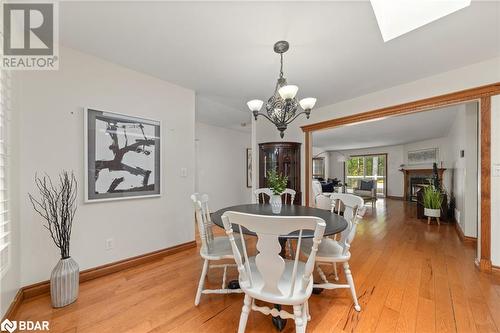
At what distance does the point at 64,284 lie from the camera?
1652 millimetres

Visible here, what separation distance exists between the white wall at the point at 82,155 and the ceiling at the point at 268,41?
0.25 meters

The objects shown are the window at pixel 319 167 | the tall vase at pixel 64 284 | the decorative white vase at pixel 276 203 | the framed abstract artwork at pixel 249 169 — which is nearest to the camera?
the tall vase at pixel 64 284

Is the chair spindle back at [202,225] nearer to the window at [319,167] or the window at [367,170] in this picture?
→ the window at [319,167]

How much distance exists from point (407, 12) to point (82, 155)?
322 centimetres

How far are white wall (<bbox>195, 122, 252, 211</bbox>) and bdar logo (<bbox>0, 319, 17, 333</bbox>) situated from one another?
11.5ft

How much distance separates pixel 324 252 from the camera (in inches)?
→ 67.3

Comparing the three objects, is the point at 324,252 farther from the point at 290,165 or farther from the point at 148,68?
the point at 148,68

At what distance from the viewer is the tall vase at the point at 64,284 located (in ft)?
5.36

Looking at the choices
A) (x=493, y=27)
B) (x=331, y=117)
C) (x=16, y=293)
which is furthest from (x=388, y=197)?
(x=16, y=293)

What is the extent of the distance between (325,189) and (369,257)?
4.04 meters

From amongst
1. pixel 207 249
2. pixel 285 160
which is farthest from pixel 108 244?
pixel 285 160

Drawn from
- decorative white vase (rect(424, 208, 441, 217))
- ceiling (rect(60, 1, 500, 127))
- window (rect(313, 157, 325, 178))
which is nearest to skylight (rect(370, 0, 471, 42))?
ceiling (rect(60, 1, 500, 127))

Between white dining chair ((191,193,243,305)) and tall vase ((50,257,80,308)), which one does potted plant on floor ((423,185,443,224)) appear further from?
tall vase ((50,257,80,308))

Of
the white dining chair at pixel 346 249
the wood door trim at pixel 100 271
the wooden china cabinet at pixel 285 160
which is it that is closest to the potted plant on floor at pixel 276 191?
the white dining chair at pixel 346 249
